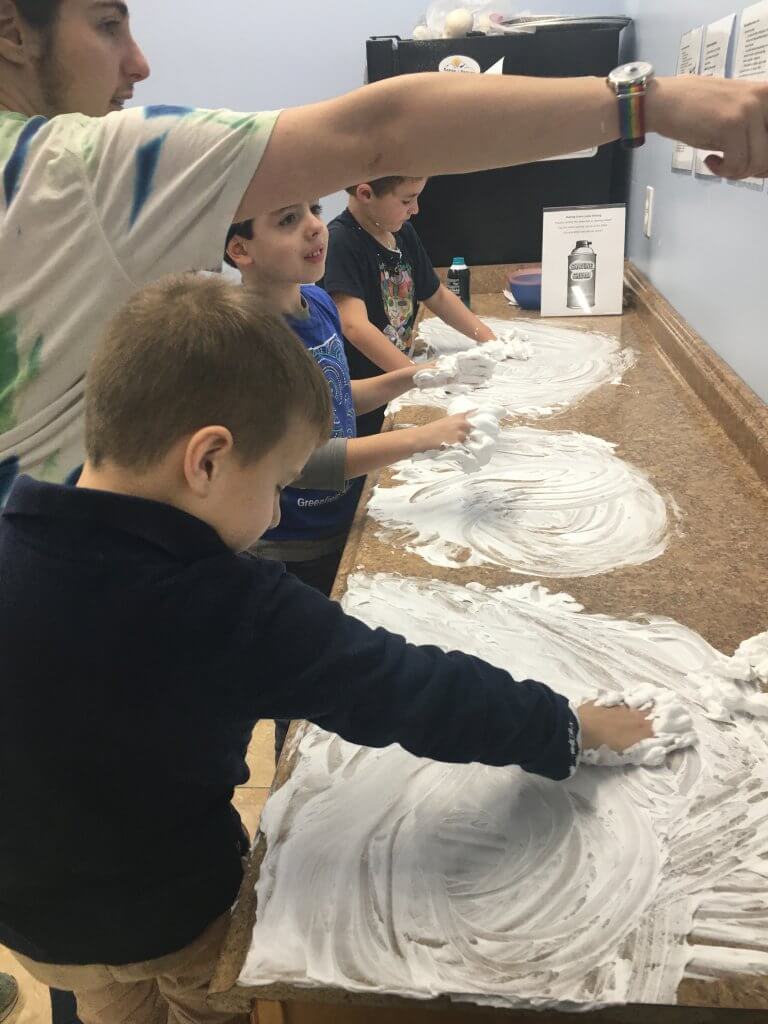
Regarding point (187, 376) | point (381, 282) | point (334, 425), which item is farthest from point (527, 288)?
point (187, 376)

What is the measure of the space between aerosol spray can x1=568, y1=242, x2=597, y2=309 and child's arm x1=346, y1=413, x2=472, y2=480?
3.77ft

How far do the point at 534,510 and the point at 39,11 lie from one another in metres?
0.84

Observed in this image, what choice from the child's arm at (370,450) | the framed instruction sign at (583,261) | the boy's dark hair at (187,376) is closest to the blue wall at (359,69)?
the framed instruction sign at (583,261)

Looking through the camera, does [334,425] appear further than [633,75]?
Yes

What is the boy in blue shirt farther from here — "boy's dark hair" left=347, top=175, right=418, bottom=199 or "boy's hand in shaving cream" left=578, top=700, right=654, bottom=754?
"boy's hand in shaving cream" left=578, top=700, right=654, bottom=754

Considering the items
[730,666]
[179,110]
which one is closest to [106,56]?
[179,110]

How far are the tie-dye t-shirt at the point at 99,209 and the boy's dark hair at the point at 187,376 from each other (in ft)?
0.38

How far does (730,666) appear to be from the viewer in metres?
0.76

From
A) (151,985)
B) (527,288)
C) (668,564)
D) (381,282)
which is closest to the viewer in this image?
(151,985)

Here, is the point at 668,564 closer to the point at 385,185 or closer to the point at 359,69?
the point at 385,185

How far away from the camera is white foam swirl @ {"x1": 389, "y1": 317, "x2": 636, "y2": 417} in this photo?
1580 mm

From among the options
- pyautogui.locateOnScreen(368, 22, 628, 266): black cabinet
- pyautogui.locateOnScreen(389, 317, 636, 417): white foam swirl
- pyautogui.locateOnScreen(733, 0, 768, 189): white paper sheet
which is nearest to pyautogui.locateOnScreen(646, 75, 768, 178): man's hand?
pyautogui.locateOnScreen(733, 0, 768, 189): white paper sheet

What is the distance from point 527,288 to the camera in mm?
2289

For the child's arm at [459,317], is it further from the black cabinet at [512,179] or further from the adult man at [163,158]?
the adult man at [163,158]
